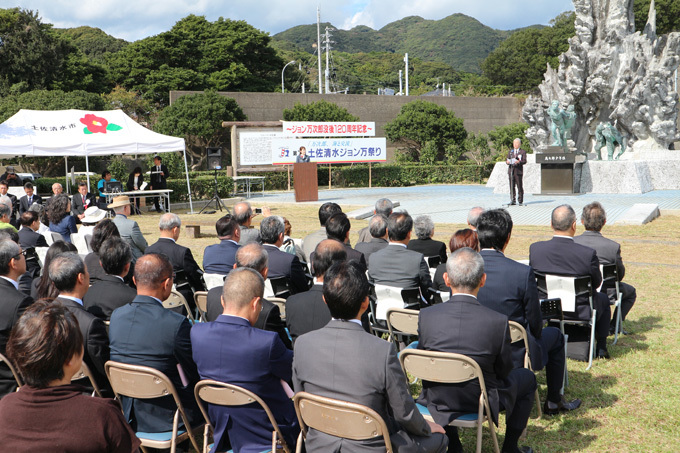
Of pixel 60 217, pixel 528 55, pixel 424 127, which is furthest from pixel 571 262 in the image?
pixel 528 55

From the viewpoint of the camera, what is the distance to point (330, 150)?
25953 mm

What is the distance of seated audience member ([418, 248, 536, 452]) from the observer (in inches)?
127

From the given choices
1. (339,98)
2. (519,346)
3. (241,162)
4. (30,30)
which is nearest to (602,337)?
(519,346)

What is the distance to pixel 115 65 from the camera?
4153 centimetres

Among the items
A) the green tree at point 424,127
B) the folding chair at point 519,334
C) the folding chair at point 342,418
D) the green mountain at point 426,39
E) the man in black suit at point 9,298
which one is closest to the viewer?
the folding chair at point 342,418

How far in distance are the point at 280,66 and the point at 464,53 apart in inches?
3748

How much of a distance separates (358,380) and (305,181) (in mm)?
18002

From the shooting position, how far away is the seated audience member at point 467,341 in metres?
3.22

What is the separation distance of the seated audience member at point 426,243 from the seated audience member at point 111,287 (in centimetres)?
277

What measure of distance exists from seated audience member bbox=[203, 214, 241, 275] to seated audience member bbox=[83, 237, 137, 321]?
51.4 inches

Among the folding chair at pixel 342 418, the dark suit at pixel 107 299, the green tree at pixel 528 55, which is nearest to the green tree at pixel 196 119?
the dark suit at pixel 107 299

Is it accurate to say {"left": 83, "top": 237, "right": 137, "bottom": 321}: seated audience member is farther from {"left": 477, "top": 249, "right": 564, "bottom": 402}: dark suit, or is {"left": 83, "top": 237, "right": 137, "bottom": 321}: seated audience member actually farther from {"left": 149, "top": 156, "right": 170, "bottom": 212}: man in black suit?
{"left": 149, "top": 156, "right": 170, "bottom": 212}: man in black suit

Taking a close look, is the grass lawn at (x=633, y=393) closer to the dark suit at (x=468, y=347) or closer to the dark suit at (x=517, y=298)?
the dark suit at (x=517, y=298)

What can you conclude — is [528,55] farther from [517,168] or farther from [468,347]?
[468,347]
